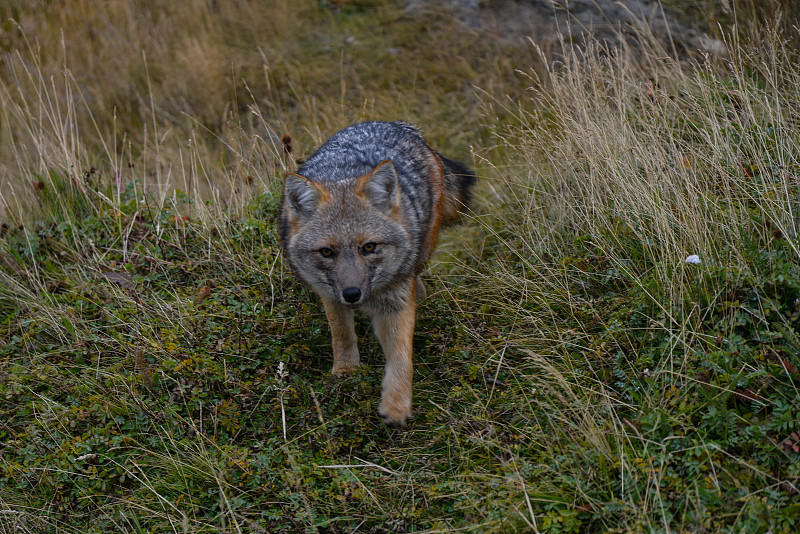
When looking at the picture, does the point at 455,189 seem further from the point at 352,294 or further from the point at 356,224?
the point at 352,294

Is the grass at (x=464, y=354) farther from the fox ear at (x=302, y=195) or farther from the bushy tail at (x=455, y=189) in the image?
the fox ear at (x=302, y=195)

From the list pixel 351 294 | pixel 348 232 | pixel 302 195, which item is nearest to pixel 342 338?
pixel 351 294

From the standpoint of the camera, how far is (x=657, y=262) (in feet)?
13.8

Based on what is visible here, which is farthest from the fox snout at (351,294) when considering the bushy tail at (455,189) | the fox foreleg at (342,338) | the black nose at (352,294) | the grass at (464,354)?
the bushy tail at (455,189)

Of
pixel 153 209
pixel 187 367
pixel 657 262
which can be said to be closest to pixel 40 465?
pixel 187 367

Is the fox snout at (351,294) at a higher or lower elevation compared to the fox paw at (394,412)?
higher

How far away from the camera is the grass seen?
3287 mm

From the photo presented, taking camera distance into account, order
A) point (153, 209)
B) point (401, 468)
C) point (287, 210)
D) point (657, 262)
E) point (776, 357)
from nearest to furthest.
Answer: point (776, 357), point (401, 468), point (657, 262), point (287, 210), point (153, 209)

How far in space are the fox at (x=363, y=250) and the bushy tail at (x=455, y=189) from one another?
768 millimetres

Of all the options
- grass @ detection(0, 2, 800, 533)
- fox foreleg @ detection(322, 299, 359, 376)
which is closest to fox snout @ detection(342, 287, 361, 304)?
fox foreleg @ detection(322, 299, 359, 376)

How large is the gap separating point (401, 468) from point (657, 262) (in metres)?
1.97

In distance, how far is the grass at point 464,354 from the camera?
329 cm

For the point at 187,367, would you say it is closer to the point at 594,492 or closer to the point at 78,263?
the point at 78,263

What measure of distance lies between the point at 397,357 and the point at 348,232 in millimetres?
841
